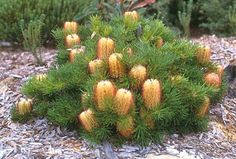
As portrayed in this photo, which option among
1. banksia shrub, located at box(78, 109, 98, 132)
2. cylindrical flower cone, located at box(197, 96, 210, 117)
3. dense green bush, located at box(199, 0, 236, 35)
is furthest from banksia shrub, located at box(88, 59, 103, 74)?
dense green bush, located at box(199, 0, 236, 35)

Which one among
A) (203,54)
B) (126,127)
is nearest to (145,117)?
(126,127)

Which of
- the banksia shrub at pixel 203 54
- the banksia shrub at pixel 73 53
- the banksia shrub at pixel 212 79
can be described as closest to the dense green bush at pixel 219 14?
the banksia shrub at pixel 203 54

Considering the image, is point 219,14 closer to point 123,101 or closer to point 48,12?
point 48,12

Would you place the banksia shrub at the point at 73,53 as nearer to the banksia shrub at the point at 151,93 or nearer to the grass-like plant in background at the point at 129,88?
the grass-like plant in background at the point at 129,88

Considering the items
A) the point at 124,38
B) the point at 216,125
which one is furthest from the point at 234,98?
the point at 124,38

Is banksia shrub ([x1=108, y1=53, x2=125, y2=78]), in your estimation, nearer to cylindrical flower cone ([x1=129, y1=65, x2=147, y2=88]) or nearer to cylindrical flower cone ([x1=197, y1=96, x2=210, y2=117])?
cylindrical flower cone ([x1=129, y1=65, x2=147, y2=88])
